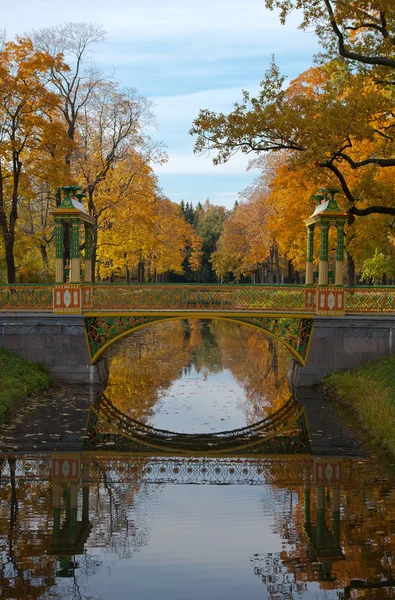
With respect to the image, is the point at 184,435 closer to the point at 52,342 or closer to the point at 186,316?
the point at 186,316

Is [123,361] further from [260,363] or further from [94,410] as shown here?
[94,410]

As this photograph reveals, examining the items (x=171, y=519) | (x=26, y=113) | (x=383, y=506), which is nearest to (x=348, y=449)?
(x=383, y=506)

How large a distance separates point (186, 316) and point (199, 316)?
403 millimetres

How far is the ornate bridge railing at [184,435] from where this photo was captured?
13.7 m

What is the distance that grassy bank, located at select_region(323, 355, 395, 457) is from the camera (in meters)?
13.1

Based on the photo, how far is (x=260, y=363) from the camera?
84.9 feet

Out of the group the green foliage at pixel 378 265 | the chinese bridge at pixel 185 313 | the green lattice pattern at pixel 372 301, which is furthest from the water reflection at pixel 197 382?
the green foliage at pixel 378 265

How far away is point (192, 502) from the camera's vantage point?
10.0 metres

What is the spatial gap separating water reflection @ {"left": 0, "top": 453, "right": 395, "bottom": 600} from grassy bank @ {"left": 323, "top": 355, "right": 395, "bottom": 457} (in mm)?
1399

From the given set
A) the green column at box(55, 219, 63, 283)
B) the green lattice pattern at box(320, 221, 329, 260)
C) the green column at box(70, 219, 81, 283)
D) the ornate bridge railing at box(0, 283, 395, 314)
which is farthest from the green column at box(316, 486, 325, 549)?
the green column at box(55, 219, 63, 283)

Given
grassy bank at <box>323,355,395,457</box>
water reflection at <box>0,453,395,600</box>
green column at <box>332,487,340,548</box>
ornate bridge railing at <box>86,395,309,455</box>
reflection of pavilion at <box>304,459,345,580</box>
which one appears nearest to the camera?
water reflection at <box>0,453,395,600</box>

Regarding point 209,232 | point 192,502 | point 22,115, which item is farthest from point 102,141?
point 209,232

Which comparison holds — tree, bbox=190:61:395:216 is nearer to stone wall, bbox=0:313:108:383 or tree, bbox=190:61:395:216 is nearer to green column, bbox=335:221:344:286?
green column, bbox=335:221:344:286

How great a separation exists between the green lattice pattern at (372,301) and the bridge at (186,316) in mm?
31
